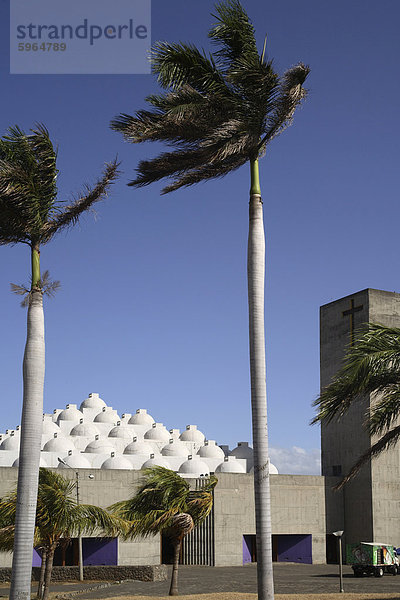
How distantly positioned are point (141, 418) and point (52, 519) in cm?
5954

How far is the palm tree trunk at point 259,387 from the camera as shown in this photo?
15.8 m


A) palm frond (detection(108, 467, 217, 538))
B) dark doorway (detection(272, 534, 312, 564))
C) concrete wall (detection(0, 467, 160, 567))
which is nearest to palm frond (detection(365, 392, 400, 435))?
palm frond (detection(108, 467, 217, 538))

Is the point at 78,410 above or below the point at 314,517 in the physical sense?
above

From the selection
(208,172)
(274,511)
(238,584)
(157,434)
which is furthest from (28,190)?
(157,434)

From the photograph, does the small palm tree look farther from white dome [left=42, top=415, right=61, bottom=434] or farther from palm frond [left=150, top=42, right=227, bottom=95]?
white dome [left=42, top=415, right=61, bottom=434]

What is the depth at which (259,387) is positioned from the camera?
1653 centimetres

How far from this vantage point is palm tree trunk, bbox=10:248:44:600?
52.7 ft

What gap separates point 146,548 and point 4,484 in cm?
1112

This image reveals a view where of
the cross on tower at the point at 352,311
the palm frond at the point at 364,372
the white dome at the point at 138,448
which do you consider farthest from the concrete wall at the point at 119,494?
the palm frond at the point at 364,372

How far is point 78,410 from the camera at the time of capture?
281 feet

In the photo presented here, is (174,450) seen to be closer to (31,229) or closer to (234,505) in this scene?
(234,505)

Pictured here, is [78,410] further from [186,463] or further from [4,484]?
[4,484]

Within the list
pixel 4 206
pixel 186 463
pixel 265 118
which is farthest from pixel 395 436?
pixel 186 463

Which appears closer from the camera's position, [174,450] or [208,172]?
[208,172]
